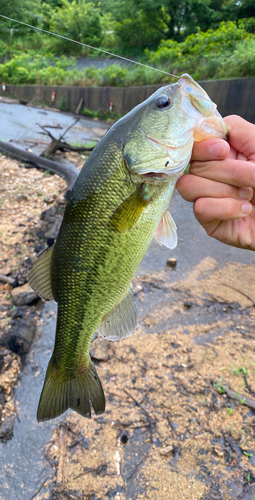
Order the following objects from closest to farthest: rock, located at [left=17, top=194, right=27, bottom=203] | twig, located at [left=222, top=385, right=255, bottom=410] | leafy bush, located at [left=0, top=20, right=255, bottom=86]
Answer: twig, located at [left=222, top=385, right=255, bottom=410]
rock, located at [left=17, top=194, right=27, bottom=203]
leafy bush, located at [left=0, top=20, right=255, bottom=86]

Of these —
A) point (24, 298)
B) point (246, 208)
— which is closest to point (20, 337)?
point (24, 298)

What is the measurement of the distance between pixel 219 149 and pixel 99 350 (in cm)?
287

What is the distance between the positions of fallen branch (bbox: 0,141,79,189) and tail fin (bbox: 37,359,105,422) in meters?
7.10

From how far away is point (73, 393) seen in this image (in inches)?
67.9

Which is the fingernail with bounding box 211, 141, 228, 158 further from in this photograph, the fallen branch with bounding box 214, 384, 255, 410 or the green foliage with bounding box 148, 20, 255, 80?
the green foliage with bounding box 148, 20, 255, 80

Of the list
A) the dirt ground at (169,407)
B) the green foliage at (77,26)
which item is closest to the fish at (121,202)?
the dirt ground at (169,407)

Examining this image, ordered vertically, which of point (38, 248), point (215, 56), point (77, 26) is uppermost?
point (77, 26)

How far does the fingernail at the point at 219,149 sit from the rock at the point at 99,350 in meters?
2.80

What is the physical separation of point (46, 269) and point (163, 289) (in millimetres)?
3479

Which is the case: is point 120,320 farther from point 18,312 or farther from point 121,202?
point 18,312

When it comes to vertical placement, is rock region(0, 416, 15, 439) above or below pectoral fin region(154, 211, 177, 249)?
below

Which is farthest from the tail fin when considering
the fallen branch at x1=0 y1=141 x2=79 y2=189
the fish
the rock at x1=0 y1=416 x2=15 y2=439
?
the fallen branch at x1=0 y1=141 x2=79 y2=189

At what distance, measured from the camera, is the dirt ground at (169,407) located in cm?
258

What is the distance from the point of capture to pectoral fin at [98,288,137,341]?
1.73m
